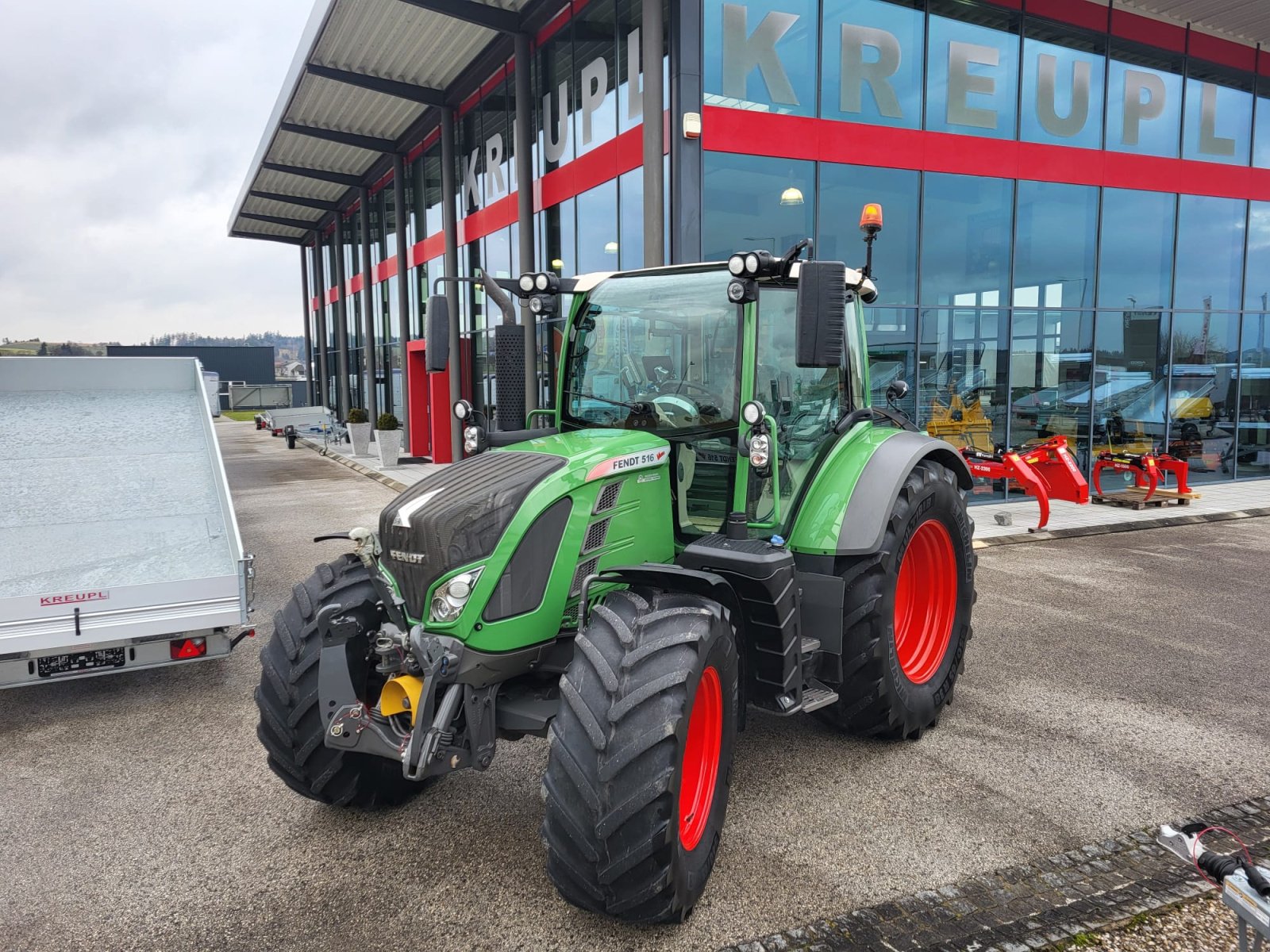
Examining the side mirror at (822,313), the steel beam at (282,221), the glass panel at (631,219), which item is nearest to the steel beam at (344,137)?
the glass panel at (631,219)

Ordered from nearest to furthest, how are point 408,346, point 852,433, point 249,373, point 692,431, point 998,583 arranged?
point 692,431, point 852,433, point 998,583, point 408,346, point 249,373

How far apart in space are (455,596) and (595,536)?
0.59 meters

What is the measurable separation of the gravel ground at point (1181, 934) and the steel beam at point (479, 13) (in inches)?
469

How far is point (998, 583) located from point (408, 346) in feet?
48.0

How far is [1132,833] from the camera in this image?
321 cm

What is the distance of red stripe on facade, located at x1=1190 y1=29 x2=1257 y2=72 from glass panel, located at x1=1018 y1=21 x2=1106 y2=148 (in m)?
1.96

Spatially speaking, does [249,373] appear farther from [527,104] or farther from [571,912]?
[571,912]

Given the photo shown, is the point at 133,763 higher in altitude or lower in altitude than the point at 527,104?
lower

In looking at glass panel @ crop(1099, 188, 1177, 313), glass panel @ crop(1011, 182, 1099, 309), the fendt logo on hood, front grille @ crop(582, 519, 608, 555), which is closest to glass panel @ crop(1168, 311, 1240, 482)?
glass panel @ crop(1099, 188, 1177, 313)

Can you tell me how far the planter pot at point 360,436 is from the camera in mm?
19761

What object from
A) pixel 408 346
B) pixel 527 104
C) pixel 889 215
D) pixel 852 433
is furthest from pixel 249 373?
pixel 852 433

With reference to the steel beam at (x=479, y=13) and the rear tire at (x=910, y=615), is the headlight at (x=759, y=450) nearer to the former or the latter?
the rear tire at (x=910, y=615)

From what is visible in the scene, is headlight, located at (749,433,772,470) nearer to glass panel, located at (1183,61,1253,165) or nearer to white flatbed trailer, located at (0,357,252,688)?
white flatbed trailer, located at (0,357,252,688)

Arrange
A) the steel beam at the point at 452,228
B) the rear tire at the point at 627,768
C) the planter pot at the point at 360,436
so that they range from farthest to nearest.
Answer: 1. the planter pot at the point at 360,436
2. the steel beam at the point at 452,228
3. the rear tire at the point at 627,768
